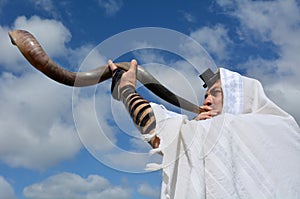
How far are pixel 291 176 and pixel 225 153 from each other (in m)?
0.56

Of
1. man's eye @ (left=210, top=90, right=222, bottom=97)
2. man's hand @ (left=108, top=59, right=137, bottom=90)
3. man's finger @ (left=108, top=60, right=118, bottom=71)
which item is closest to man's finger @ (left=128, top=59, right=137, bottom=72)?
man's hand @ (left=108, top=59, right=137, bottom=90)

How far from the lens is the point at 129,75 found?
374 cm

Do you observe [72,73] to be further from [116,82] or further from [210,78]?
[210,78]

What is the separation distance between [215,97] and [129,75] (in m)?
0.83

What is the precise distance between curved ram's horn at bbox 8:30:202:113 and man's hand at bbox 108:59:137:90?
59 mm

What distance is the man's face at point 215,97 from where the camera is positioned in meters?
3.46

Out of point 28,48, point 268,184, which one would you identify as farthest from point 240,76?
point 28,48

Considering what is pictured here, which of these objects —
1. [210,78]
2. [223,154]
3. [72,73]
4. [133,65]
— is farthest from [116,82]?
[223,154]

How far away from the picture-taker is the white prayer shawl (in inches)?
110

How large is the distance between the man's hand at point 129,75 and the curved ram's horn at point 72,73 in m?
0.06

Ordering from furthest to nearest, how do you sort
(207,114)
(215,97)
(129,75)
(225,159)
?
(129,75) → (215,97) → (207,114) → (225,159)

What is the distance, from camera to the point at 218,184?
2775 millimetres

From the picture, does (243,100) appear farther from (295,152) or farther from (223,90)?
(295,152)

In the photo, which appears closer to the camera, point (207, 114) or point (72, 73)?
point (207, 114)
